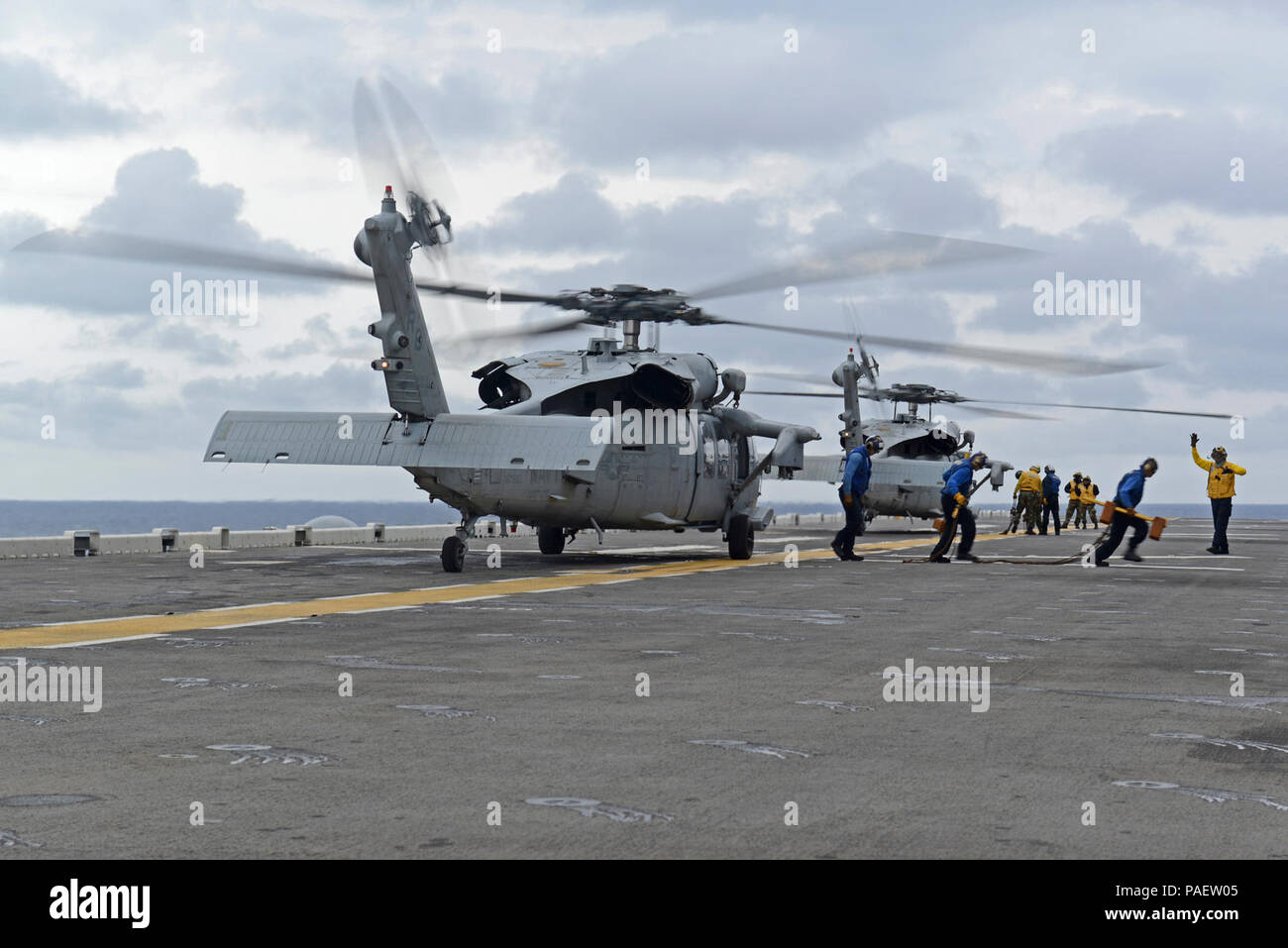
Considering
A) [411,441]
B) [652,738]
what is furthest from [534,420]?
[652,738]

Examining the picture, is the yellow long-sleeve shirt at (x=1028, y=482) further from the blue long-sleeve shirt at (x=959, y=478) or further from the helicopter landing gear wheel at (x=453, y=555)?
the helicopter landing gear wheel at (x=453, y=555)

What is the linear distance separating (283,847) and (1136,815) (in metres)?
3.38

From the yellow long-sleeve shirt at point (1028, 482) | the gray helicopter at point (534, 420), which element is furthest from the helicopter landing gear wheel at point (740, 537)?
the yellow long-sleeve shirt at point (1028, 482)

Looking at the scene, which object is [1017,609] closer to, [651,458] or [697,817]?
[651,458]

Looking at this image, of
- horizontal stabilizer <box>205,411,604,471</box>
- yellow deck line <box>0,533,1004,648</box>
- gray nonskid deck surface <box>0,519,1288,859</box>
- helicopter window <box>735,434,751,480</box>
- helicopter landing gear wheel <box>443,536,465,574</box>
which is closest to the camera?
gray nonskid deck surface <box>0,519,1288,859</box>

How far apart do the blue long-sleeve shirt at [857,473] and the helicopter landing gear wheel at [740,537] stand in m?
2.01

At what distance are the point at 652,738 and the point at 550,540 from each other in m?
20.0

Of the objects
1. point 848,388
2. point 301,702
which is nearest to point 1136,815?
point 301,702

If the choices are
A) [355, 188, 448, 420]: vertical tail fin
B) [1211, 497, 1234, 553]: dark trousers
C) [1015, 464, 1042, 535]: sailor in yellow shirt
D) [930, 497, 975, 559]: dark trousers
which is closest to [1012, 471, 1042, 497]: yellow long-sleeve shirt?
[1015, 464, 1042, 535]: sailor in yellow shirt

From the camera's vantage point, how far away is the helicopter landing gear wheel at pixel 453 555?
21453 millimetres

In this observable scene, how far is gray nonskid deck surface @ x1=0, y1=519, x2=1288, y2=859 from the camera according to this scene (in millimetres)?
5367

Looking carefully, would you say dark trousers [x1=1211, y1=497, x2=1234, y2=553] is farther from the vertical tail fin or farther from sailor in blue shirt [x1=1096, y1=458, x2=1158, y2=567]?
the vertical tail fin

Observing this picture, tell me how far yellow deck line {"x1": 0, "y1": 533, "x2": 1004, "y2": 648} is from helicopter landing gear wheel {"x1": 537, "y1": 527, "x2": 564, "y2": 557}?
11.9 feet

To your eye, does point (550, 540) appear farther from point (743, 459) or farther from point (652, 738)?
point (652, 738)
